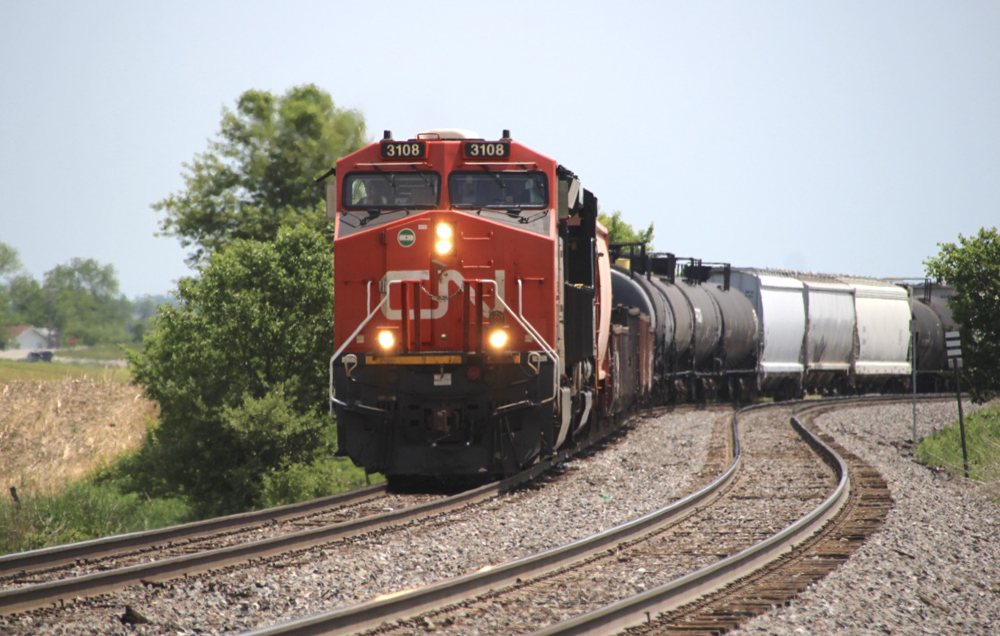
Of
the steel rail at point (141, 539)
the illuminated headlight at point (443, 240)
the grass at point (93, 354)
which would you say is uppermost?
the grass at point (93, 354)

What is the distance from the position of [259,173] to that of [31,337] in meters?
109

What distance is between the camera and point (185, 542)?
32.0 ft

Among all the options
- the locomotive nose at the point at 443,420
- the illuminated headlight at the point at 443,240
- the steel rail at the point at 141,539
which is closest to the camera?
the steel rail at the point at 141,539

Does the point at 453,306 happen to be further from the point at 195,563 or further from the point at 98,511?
the point at 98,511

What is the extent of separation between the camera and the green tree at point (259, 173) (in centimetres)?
4809

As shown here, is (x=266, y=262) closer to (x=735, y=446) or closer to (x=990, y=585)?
(x=735, y=446)

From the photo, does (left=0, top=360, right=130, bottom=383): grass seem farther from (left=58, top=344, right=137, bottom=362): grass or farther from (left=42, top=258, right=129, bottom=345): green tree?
(left=42, top=258, right=129, bottom=345): green tree

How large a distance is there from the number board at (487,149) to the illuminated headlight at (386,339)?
2.27 metres

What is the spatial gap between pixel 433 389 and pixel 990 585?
235 inches

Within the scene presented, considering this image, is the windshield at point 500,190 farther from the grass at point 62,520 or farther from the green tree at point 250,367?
the green tree at point 250,367

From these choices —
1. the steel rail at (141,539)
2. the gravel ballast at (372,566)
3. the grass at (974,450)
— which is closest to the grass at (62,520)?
the steel rail at (141,539)

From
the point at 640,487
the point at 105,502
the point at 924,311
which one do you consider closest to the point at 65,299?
the point at 924,311

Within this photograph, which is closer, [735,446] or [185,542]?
[185,542]

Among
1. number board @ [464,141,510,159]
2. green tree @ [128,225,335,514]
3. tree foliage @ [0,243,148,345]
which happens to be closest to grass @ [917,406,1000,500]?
number board @ [464,141,510,159]
